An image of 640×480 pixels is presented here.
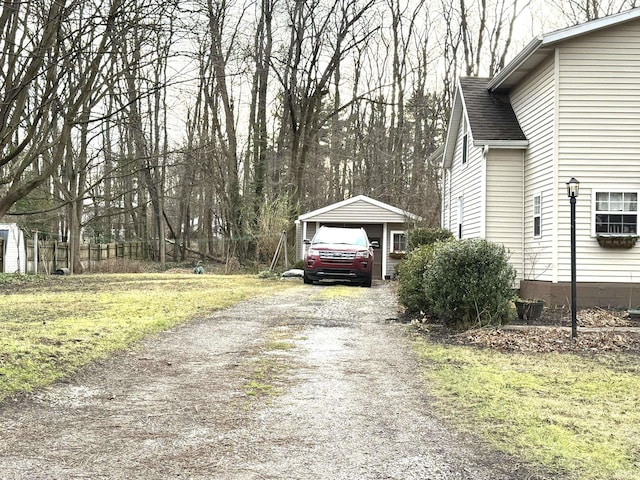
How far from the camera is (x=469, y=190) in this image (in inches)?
720

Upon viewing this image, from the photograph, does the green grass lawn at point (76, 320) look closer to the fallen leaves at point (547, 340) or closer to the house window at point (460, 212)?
the fallen leaves at point (547, 340)

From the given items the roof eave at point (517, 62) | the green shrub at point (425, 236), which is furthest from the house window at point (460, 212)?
the roof eave at point (517, 62)

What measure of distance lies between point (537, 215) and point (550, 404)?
986 cm

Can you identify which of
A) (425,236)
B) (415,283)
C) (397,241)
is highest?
(425,236)

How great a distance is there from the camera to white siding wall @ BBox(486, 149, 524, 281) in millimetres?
15906

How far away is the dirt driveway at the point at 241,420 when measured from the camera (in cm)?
388

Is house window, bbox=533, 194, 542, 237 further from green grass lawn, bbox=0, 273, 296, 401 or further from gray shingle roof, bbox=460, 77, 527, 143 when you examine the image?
green grass lawn, bbox=0, 273, 296, 401

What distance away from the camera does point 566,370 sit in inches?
280

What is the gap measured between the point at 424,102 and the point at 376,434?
3150 cm

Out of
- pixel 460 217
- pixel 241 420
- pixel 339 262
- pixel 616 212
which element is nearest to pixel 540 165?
pixel 616 212

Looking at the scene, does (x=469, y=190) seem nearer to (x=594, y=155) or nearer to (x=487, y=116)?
(x=487, y=116)

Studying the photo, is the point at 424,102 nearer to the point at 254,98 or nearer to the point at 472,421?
the point at 254,98

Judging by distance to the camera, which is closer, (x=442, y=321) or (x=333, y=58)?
(x=442, y=321)

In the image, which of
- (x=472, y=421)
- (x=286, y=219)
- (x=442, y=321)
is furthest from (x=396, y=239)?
(x=472, y=421)
